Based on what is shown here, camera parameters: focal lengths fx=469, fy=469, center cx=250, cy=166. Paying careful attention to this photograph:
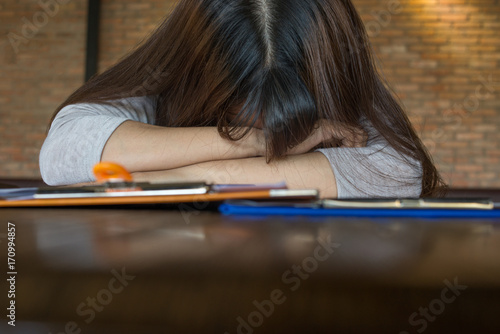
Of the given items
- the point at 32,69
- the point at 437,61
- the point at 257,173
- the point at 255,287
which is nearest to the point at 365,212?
the point at 255,287

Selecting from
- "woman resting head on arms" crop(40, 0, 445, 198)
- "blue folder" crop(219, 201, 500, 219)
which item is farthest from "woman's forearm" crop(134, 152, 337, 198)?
"blue folder" crop(219, 201, 500, 219)

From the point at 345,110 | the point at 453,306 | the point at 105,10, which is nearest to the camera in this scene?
the point at 453,306

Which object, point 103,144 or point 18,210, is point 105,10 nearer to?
point 103,144

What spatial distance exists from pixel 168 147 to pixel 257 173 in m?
0.15

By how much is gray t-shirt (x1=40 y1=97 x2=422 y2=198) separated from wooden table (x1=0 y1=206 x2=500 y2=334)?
566 millimetres

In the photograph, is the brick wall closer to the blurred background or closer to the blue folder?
the blurred background

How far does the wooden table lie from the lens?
19 centimetres

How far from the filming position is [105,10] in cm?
523

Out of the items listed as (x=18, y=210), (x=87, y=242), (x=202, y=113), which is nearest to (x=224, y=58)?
(x=202, y=113)

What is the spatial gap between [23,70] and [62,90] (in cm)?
50

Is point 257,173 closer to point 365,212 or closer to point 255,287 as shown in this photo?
point 365,212

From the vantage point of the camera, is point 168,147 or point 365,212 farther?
point 168,147

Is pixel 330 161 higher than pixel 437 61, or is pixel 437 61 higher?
pixel 330 161

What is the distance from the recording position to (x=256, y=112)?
32.5 inches
